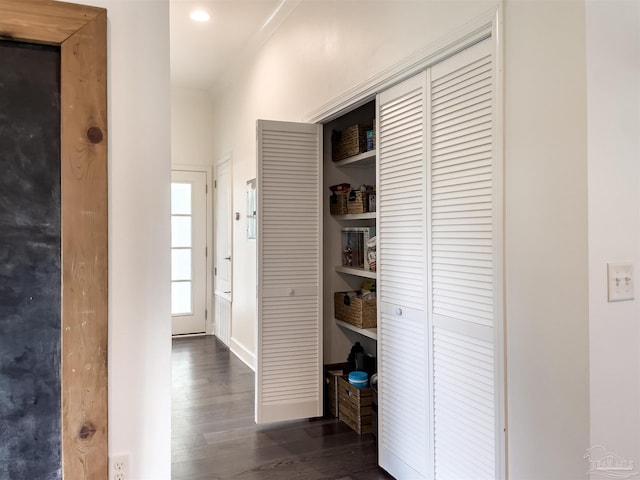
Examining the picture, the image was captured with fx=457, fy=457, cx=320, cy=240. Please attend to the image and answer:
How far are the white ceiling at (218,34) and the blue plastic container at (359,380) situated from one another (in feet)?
8.81

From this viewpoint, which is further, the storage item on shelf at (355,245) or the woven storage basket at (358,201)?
the storage item on shelf at (355,245)

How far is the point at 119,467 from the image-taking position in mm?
1381

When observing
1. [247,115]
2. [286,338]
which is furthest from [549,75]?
[247,115]

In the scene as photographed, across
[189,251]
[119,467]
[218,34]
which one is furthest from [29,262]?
[189,251]

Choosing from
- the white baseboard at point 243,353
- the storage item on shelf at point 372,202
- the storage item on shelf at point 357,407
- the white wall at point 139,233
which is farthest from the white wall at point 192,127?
the white wall at point 139,233

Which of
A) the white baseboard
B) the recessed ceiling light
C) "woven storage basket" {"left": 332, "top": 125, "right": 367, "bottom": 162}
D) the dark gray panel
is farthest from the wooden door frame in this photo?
the white baseboard

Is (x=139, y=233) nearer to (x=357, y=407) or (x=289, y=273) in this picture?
(x=289, y=273)

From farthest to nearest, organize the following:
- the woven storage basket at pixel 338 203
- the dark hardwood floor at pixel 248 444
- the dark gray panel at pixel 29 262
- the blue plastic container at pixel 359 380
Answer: the woven storage basket at pixel 338 203, the blue plastic container at pixel 359 380, the dark hardwood floor at pixel 248 444, the dark gray panel at pixel 29 262

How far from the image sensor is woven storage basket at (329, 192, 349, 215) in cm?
317

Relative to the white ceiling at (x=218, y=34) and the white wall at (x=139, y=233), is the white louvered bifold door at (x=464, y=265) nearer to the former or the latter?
the white wall at (x=139, y=233)

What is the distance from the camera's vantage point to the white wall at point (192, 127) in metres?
5.70

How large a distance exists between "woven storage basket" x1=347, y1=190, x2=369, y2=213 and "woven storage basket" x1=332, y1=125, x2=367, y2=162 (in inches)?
10.4

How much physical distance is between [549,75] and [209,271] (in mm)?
5035

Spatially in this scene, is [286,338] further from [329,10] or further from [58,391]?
[329,10]
